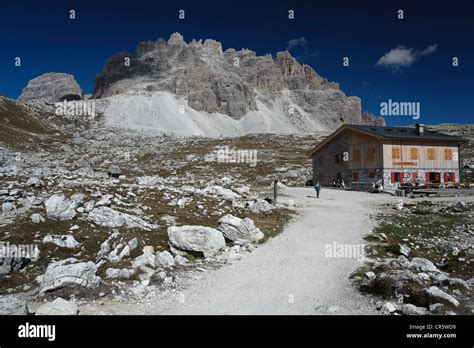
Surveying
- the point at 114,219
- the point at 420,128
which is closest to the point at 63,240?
the point at 114,219

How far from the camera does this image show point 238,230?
16422 millimetres

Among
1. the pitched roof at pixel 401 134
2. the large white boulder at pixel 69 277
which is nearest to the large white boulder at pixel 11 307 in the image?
the large white boulder at pixel 69 277

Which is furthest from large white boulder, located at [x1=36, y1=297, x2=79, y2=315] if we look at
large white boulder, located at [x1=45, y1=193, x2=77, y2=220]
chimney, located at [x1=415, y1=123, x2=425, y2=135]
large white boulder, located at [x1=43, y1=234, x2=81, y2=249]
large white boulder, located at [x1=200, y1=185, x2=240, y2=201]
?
chimney, located at [x1=415, y1=123, x2=425, y2=135]

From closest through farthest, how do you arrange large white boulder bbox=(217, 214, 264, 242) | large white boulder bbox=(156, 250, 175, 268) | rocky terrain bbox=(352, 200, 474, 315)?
1. rocky terrain bbox=(352, 200, 474, 315)
2. large white boulder bbox=(156, 250, 175, 268)
3. large white boulder bbox=(217, 214, 264, 242)

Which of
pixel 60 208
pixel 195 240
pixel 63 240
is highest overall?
pixel 60 208

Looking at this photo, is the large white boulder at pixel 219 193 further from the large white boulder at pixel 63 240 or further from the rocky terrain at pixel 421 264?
the large white boulder at pixel 63 240

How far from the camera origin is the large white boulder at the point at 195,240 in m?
14.2

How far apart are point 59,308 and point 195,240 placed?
662cm

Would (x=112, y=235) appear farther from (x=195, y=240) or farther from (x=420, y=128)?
(x=420, y=128)

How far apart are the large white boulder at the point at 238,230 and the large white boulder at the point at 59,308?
8492 millimetres

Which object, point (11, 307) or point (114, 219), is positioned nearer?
point (11, 307)

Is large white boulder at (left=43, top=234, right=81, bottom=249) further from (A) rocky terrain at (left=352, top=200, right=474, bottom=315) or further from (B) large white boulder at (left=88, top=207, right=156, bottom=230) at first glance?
(A) rocky terrain at (left=352, top=200, right=474, bottom=315)

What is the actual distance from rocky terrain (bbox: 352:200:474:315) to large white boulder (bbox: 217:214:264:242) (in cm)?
537

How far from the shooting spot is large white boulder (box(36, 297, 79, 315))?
8.09 m
